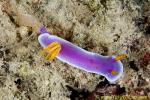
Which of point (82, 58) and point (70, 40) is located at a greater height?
point (70, 40)

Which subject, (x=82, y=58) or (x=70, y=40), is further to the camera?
(x=70, y=40)

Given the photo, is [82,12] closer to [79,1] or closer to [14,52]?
[79,1]

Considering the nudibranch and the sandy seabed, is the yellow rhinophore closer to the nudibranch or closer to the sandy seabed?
the nudibranch

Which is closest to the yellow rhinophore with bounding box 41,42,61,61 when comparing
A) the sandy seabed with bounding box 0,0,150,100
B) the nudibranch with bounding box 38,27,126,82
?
the nudibranch with bounding box 38,27,126,82

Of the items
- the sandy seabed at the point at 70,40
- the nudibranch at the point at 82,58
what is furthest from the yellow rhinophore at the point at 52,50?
the sandy seabed at the point at 70,40

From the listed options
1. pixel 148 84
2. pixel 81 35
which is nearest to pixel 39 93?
pixel 81 35

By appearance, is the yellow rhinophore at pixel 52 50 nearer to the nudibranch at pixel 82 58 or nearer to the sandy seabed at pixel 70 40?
the nudibranch at pixel 82 58

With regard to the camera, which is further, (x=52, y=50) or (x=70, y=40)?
(x=70, y=40)
